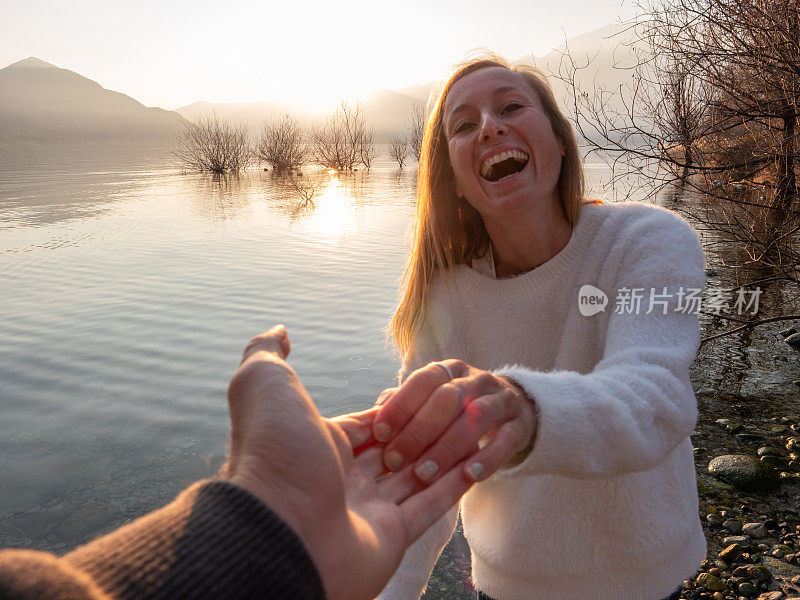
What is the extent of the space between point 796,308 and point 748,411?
4035 mm

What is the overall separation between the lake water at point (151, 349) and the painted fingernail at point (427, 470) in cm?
153

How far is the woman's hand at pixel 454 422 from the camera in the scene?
4.20 feet

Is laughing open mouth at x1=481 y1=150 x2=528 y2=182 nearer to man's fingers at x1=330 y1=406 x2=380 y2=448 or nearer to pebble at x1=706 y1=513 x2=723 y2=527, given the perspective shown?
man's fingers at x1=330 y1=406 x2=380 y2=448

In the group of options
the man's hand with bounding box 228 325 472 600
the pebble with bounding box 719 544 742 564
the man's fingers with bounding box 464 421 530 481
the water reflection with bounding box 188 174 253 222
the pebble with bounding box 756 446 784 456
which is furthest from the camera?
the water reflection with bounding box 188 174 253 222

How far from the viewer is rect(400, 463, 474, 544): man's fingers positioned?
1322mm

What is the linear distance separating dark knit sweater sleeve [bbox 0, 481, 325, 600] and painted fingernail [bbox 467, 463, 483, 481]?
513 mm

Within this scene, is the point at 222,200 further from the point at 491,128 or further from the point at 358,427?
the point at 358,427

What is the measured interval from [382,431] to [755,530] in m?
3.30

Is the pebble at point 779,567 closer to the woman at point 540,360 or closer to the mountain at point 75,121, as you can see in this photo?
the woman at point 540,360

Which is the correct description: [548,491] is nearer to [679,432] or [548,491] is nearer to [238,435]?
[679,432]

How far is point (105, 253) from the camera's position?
38.7 feet

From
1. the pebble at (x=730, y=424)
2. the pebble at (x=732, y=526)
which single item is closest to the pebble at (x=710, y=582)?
the pebble at (x=732, y=526)

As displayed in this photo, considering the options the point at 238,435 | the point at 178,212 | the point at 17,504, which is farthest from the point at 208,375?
the point at 178,212

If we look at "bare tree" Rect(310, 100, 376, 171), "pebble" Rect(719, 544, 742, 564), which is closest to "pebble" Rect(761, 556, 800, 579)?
"pebble" Rect(719, 544, 742, 564)
